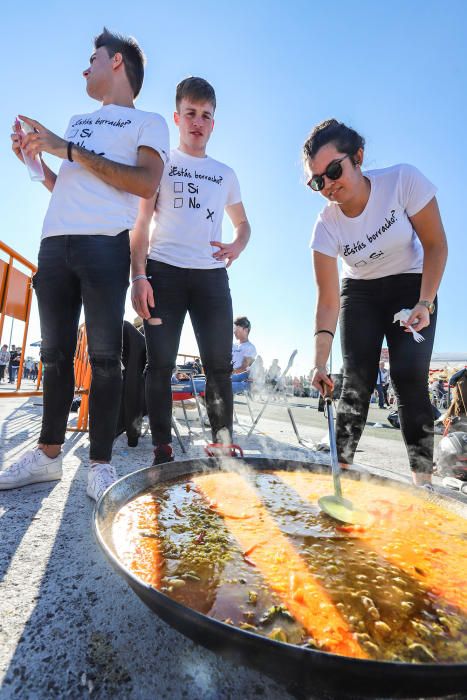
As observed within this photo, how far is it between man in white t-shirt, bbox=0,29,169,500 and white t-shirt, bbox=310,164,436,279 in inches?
43.4

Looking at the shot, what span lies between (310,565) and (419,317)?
4.66 ft

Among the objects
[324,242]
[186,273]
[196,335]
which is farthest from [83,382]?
[324,242]

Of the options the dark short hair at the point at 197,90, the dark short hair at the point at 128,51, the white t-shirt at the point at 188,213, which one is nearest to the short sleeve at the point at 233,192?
the white t-shirt at the point at 188,213

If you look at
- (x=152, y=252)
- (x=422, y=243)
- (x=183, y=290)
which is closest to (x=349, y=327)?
(x=422, y=243)

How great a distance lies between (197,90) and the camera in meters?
2.31

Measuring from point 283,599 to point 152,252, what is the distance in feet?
6.47

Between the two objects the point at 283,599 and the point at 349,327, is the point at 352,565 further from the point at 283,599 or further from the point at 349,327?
the point at 349,327

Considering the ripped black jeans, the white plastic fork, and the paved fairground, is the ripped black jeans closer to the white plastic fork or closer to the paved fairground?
the paved fairground

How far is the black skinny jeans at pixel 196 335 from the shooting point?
88.7 inches

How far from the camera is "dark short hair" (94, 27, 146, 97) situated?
2.12 meters

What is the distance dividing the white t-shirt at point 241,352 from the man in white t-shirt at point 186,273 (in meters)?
3.80

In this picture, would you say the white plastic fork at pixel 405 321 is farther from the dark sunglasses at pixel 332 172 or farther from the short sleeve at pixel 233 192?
the short sleeve at pixel 233 192

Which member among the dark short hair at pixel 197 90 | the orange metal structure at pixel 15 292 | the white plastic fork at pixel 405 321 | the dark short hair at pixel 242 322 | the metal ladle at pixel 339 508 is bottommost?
the metal ladle at pixel 339 508

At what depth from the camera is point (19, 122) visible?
1831 mm
